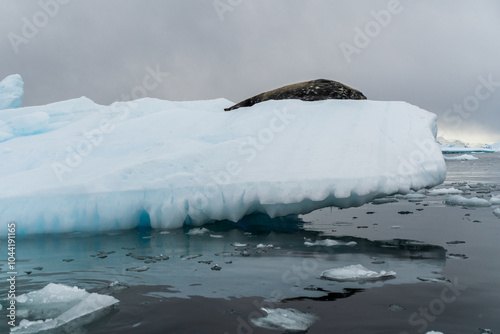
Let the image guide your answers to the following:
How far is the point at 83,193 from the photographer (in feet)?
26.0

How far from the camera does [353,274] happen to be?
467cm

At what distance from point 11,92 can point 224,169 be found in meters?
13.1

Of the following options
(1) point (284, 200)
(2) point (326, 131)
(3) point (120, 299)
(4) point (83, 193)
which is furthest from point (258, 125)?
(3) point (120, 299)

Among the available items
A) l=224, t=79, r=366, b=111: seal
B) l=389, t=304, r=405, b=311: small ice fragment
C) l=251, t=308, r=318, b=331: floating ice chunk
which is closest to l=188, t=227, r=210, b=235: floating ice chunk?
l=251, t=308, r=318, b=331: floating ice chunk

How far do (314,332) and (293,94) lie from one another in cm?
912

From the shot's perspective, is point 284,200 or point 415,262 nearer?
point 415,262

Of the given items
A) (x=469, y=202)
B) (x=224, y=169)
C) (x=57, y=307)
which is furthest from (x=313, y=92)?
(x=57, y=307)

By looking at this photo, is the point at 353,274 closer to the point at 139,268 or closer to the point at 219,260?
the point at 219,260

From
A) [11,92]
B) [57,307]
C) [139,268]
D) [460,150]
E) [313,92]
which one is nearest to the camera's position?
[57,307]

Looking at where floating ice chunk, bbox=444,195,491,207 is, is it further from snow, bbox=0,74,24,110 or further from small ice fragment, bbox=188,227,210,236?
snow, bbox=0,74,24,110

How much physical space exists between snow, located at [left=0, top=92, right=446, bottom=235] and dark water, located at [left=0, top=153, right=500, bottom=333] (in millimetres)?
513

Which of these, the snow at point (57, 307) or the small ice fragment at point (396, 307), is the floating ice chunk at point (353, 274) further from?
the snow at point (57, 307)

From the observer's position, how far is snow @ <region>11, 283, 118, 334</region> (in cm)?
351

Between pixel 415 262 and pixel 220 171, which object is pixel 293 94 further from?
pixel 415 262
